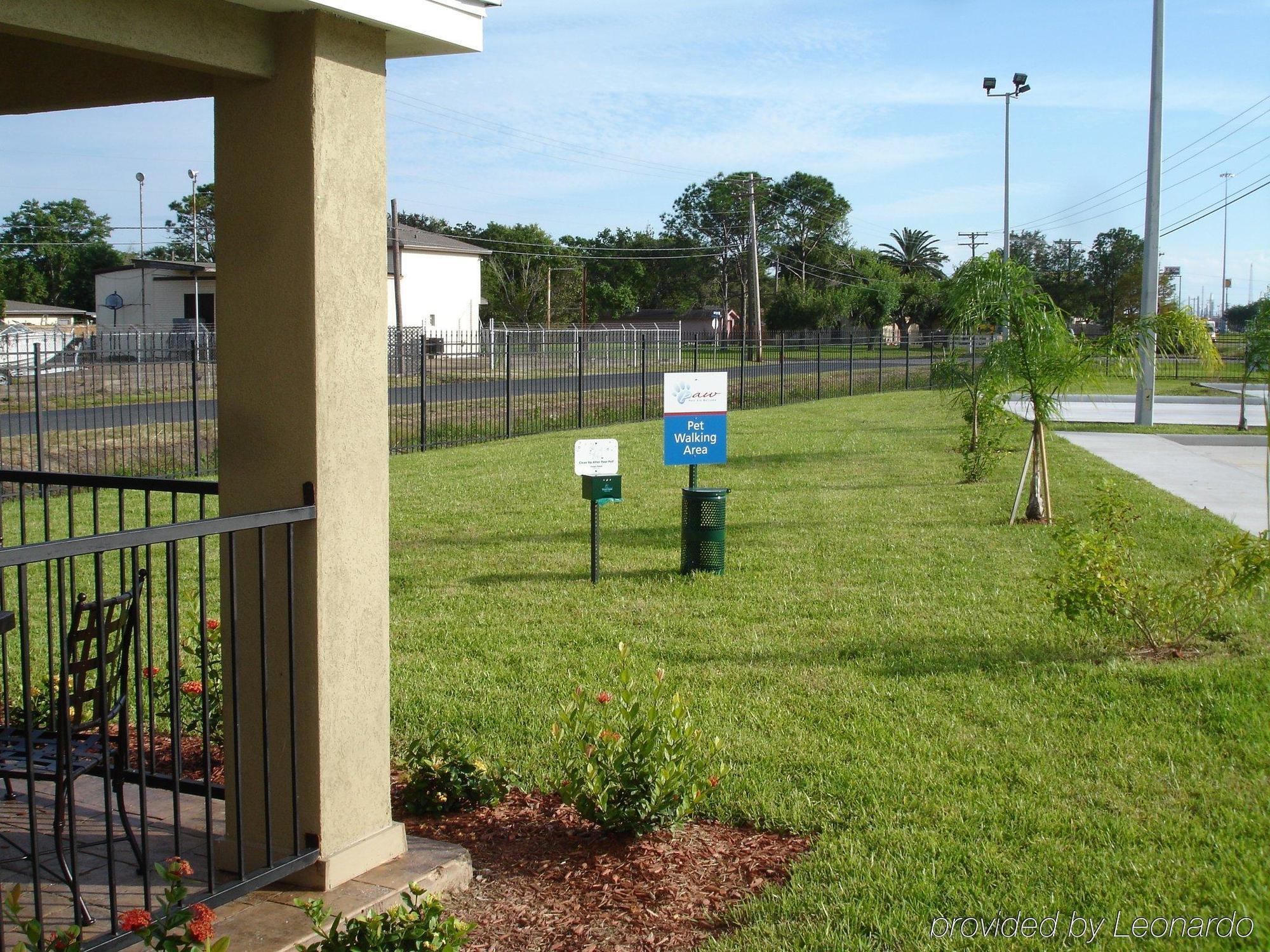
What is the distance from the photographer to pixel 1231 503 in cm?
1277

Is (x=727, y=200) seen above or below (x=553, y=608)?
above

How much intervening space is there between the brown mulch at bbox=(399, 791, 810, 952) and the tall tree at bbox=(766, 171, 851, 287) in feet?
332

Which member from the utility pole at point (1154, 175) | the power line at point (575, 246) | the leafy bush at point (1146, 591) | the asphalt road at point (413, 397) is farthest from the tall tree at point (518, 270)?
the leafy bush at point (1146, 591)

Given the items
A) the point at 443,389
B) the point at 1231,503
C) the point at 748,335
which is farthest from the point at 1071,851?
the point at 748,335

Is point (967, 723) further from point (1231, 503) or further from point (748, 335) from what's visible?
point (748, 335)

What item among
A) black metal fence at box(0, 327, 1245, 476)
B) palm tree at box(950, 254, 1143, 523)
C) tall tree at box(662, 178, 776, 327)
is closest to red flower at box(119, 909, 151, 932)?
black metal fence at box(0, 327, 1245, 476)

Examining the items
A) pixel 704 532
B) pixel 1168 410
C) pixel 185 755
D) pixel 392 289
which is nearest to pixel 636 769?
pixel 185 755

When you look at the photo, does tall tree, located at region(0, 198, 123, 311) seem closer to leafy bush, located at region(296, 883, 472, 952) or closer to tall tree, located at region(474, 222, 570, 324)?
tall tree, located at region(474, 222, 570, 324)

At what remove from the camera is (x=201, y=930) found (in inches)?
102

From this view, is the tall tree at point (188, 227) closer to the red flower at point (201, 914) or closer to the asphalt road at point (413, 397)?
the asphalt road at point (413, 397)

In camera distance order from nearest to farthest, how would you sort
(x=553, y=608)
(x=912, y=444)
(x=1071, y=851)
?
(x=1071, y=851)
(x=553, y=608)
(x=912, y=444)

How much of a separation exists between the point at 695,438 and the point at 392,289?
42703 mm

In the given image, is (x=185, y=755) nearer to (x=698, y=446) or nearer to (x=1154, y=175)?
(x=698, y=446)

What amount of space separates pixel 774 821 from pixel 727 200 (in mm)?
102066
